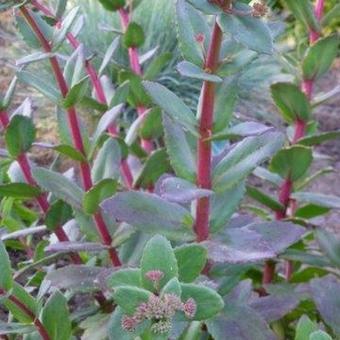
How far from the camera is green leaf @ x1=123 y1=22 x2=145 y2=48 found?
1.57 metres

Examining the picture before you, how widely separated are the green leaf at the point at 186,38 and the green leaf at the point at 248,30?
107 millimetres

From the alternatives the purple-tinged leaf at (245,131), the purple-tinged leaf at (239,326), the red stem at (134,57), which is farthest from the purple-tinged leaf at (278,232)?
the red stem at (134,57)

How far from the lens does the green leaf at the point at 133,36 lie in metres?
1.57

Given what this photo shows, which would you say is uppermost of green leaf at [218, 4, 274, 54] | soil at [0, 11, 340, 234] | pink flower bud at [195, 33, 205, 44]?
green leaf at [218, 4, 274, 54]

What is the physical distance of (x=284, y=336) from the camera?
57.1 inches

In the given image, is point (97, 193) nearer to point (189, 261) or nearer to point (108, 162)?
point (108, 162)

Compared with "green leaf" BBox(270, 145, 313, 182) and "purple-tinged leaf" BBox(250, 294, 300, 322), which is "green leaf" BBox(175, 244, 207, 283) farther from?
"green leaf" BBox(270, 145, 313, 182)

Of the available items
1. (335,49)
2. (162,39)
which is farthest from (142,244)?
(162,39)

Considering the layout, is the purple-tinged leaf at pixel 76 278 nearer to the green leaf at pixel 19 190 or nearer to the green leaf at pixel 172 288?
the green leaf at pixel 19 190

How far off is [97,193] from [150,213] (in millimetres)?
134

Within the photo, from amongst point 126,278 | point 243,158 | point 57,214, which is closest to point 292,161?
point 243,158

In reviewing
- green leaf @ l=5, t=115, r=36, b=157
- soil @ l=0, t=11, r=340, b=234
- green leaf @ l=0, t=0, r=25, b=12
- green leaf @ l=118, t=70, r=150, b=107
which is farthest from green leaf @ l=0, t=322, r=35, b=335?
soil @ l=0, t=11, r=340, b=234

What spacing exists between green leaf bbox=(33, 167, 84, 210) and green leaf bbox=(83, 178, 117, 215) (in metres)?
0.03

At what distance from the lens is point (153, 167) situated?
1.48 metres
